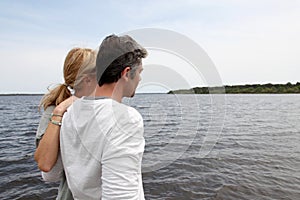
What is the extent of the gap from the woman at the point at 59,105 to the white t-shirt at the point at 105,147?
0.62 ft

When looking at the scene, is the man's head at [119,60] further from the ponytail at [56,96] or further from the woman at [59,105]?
the ponytail at [56,96]

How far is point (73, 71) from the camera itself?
197 cm

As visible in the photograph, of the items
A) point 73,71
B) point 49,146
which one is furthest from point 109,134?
point 73,71

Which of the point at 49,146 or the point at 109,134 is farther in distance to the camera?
the point at 49,146

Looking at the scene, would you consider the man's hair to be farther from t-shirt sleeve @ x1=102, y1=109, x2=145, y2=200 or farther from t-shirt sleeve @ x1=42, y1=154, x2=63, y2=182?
t-shirt sleeve @ x1=42, y1=154, x2=63, y2=182

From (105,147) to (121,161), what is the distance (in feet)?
0.39

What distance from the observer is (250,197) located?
677 centimetres

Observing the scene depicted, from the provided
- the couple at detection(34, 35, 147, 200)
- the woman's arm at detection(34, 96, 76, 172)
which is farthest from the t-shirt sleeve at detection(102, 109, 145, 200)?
the woman's arm at detection(34, 96, 76, 172)

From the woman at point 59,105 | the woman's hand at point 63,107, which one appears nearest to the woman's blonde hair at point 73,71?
the woman at point 59,105

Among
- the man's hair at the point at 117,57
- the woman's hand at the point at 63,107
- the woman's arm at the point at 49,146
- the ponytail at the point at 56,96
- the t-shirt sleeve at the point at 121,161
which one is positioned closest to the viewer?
the t-shirt sleeve at the point at 121,161

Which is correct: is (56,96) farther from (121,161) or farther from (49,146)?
(121,161)

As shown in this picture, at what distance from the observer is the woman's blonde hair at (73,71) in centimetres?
189

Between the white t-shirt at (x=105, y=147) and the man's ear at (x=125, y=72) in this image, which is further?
the man's ear at (x=125, y=72)

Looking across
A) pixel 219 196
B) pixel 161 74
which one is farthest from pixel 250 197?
pixel 161 74
